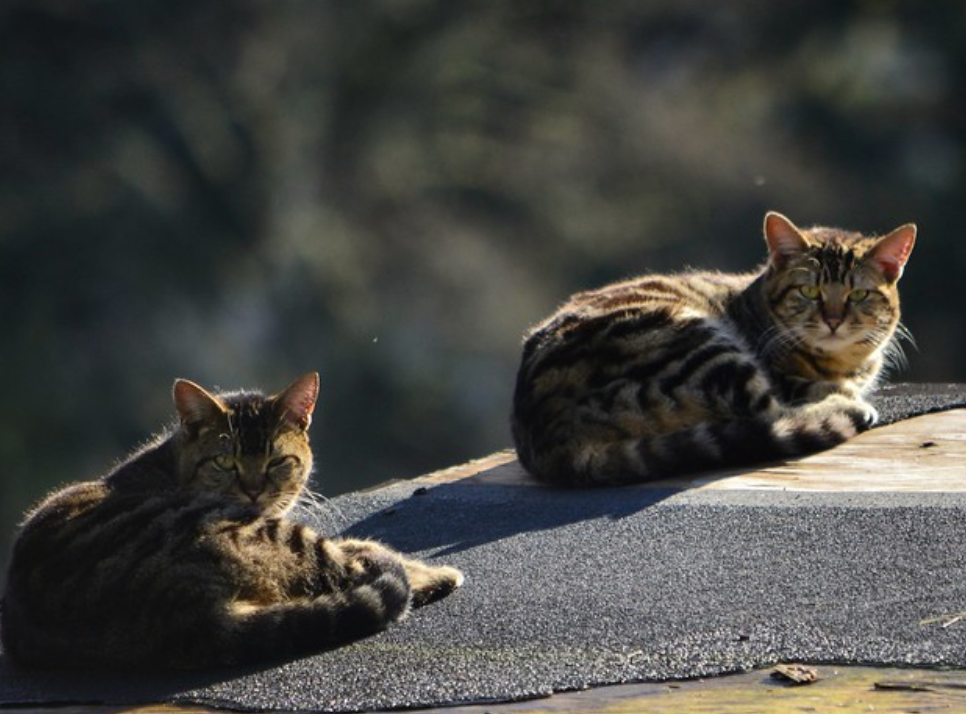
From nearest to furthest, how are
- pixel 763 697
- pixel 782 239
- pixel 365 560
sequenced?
pixel 763 697 → pixel 365 560 → pixel 782 239

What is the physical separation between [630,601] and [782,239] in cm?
291

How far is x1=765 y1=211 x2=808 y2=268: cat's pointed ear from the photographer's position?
733cm

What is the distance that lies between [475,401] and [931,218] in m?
6.03

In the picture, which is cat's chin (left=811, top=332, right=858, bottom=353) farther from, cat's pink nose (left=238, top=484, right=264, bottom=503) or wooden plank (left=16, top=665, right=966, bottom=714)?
wooden plank (left=16, top=665, right=966, bottom=714)

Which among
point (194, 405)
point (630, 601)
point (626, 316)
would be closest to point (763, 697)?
point (630, 601)

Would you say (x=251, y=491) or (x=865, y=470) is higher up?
(x=251, y=491)

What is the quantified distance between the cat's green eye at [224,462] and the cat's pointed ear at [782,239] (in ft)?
9.53

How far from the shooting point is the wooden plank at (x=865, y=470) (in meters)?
6.02

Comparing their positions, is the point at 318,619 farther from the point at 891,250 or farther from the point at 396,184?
the point at 396,184

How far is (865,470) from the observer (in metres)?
6.24

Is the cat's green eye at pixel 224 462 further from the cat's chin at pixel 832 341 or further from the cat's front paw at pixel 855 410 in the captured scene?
the cat's chin at pixel 832 341

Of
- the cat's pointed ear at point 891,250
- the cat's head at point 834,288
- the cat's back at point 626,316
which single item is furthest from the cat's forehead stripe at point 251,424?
the cat's pointed ear at point 891,250

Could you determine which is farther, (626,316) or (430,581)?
(626,316)

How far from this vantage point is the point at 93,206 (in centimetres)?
2053
